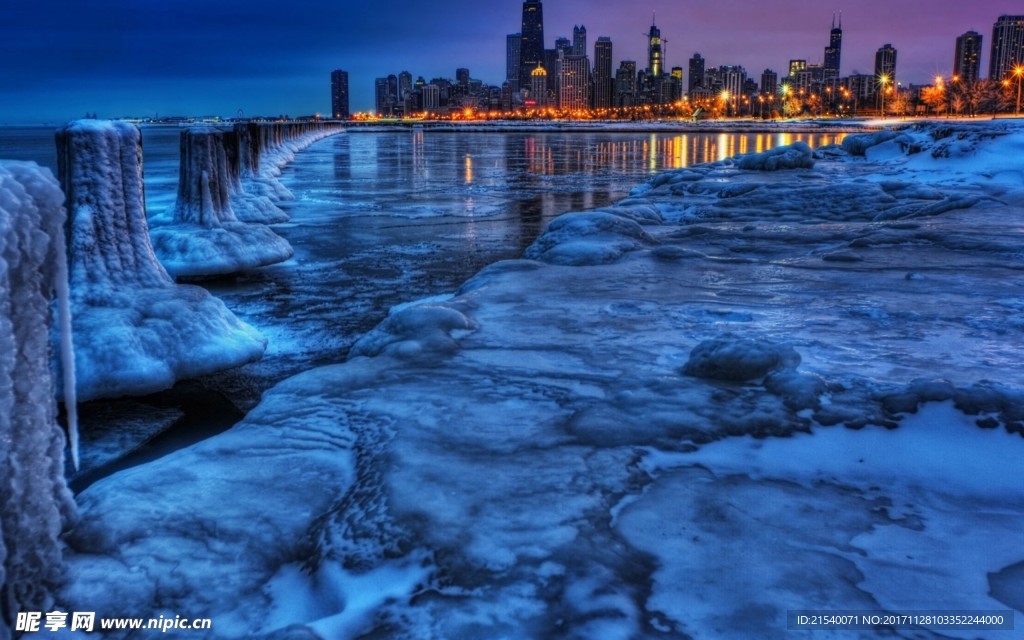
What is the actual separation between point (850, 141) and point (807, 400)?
105ft

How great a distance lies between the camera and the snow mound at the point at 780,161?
982 inches

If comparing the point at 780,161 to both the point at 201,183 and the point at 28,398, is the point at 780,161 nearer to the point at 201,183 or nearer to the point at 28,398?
the point at 201,183

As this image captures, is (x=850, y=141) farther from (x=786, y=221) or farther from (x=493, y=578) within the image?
(x=493, y=578)

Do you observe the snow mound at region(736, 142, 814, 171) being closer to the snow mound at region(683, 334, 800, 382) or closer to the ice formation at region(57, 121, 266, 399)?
the snow mound at region(683, 334, 800, 382)

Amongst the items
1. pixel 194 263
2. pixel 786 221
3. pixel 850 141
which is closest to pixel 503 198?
pixel 786 221

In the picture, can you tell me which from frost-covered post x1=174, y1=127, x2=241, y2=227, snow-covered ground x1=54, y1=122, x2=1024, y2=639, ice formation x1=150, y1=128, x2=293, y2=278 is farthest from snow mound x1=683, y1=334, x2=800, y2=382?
frost-covered post x1=174, y1=127, x2=241, y2=227

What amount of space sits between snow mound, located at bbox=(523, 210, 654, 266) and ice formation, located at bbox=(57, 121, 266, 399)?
435 centimetres

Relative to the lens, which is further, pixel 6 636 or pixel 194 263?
pixel 194 263

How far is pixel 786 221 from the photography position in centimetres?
1343

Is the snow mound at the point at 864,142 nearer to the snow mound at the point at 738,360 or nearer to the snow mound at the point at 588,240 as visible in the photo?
the snow mound at the point at 588,240

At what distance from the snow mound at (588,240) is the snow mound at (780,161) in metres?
16.0

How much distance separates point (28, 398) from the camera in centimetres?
250

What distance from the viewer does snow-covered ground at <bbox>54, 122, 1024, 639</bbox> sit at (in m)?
2.57

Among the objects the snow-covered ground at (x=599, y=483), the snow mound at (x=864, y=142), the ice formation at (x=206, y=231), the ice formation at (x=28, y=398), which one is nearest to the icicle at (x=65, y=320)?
the ice formation at (x=28, y=398)
